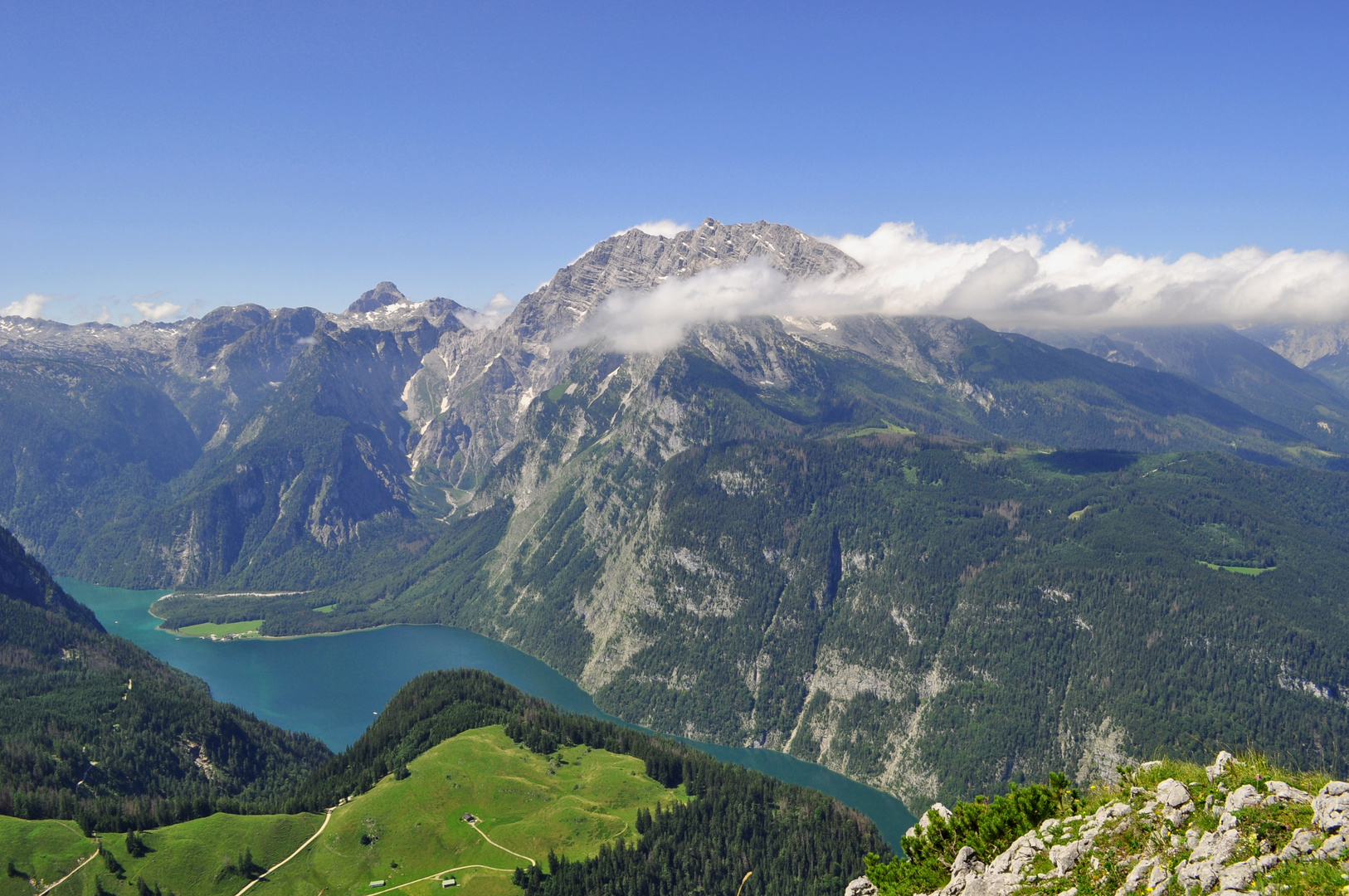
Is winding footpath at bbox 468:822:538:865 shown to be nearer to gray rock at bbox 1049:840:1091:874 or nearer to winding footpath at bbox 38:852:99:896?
winding footpath at bbox 38:852:99:896

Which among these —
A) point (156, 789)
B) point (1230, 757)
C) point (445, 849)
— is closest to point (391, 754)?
point (445, 849)

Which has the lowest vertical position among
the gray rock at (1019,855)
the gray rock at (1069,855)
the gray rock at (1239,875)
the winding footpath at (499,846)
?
the winding footpath at (499,846)

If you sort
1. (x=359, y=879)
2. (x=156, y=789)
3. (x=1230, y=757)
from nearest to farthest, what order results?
(x=1230, y=757) → (x=359, y=879) → (x=156, y=789)

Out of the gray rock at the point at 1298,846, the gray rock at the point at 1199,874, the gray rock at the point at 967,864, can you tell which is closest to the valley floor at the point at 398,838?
the gray rock at the point at 967,864

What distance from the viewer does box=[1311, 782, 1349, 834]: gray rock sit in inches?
1177

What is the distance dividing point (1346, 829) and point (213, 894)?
148 metres

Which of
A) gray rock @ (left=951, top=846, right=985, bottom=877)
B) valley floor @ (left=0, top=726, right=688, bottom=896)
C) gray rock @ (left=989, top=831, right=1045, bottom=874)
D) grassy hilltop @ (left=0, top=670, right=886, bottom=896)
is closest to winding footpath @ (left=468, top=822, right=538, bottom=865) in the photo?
valley floor @ (left=0, top=726, right=688, bottom=896)

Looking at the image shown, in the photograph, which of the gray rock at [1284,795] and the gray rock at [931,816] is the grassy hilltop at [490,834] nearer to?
the gray rock at [931,816]

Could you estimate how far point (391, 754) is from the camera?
181m

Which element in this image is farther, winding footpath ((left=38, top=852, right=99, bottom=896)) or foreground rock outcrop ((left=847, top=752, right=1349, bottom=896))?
winding footpath ((left=38, top=852, right=99, bottom=896))

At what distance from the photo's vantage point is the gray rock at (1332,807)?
29.9 meters

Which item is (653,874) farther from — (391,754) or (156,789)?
(156,789)

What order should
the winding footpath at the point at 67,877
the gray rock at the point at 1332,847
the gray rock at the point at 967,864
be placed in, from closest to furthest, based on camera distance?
the gray rock at the point at 1332,847, the gray rock at the point at 967,864, the winding footpath at the point at 67,877

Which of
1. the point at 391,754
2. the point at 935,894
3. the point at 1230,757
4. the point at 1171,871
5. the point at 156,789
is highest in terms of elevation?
the point at 1230,757
